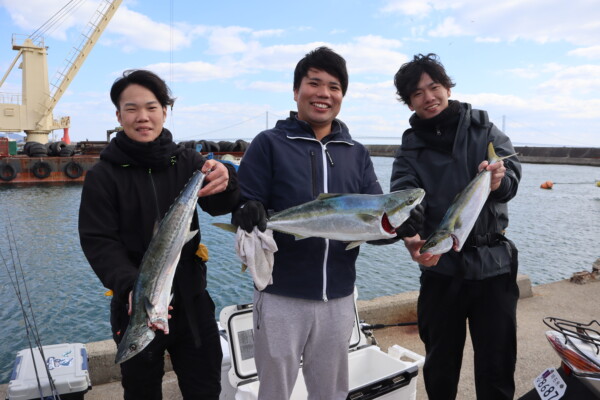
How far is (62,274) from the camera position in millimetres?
11398

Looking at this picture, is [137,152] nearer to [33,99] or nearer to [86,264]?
[86,264]

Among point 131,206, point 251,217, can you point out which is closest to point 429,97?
point 251,217

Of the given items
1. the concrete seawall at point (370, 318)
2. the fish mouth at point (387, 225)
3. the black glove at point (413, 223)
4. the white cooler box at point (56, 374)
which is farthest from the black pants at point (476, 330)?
the white cooler box at point (56, 374)

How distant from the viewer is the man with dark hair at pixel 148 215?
8.38ft

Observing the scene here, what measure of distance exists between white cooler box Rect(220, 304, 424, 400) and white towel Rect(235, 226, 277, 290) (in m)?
1.20

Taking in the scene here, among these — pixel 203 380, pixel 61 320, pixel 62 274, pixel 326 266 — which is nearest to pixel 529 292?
pixel 326 266

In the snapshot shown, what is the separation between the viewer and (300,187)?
112 inches

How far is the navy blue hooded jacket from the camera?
2787 mm

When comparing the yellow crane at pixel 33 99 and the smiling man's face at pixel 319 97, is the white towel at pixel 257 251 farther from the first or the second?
the yellow crane at pixel 33 99

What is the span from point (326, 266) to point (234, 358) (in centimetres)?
147

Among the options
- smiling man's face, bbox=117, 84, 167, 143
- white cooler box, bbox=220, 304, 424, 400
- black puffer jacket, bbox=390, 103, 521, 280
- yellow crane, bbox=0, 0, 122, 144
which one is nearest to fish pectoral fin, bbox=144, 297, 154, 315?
smiling man's face, bbox=117, 84, 167, 143

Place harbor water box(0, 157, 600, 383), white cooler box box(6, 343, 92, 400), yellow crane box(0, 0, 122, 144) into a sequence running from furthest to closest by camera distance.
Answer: yellow crane box(0, 0, 122, 144), harbor water box(0, 157, 600, 383), white cooler box box(6, 343, 92, 400)

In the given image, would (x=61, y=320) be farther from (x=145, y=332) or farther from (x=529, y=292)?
(x=529, y=292)

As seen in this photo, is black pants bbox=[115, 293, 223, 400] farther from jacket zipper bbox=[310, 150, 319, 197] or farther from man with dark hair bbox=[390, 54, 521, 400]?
man with dark hair bbox=[390, 54, 521, 400]
